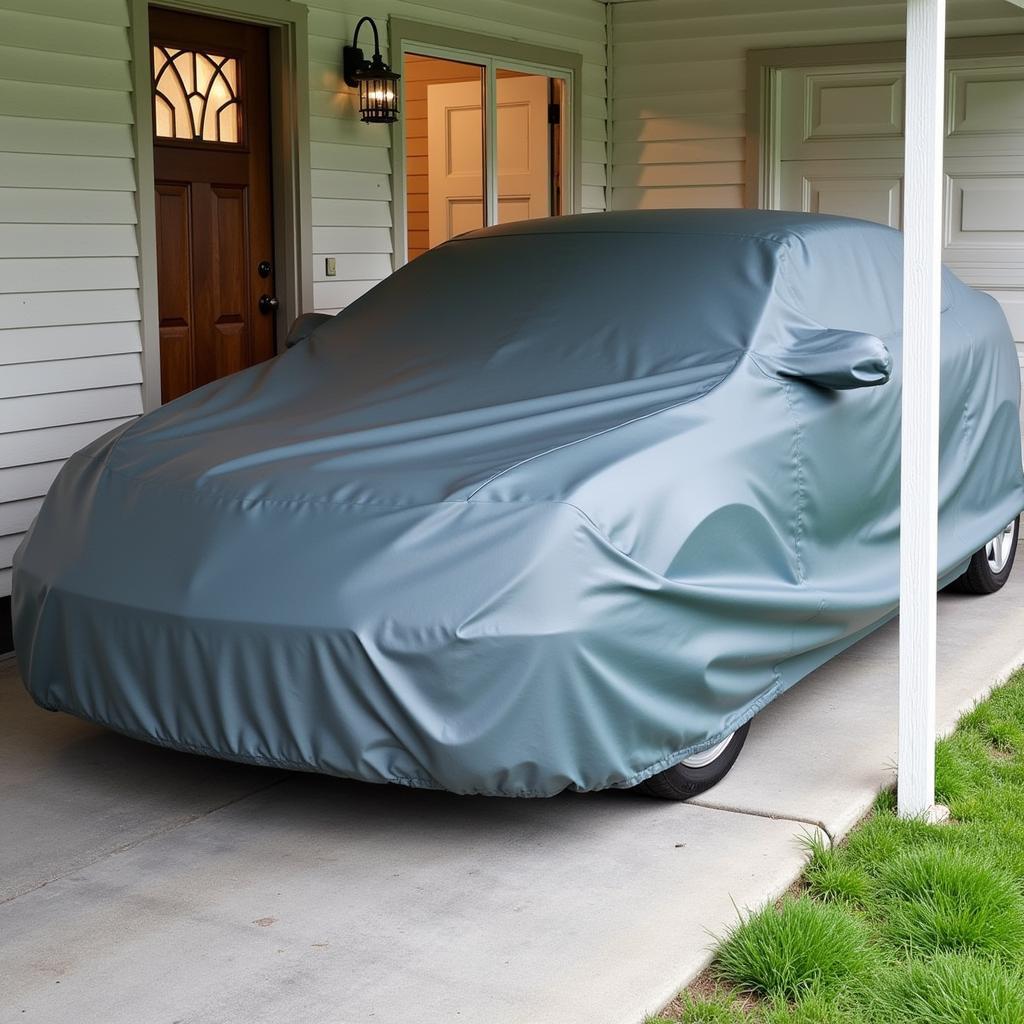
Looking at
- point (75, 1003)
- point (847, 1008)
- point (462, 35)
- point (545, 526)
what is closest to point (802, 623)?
point (545, 526)

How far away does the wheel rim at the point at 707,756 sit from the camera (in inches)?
148

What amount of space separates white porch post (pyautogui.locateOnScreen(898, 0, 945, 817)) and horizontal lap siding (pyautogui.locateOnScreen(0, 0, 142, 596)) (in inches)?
127

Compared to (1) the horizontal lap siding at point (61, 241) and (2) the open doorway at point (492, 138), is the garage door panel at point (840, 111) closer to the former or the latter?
(2) the open doorway at point (492, 138)

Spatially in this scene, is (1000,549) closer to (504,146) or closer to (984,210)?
(984,210)

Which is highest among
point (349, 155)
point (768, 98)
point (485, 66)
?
point (485, 66)

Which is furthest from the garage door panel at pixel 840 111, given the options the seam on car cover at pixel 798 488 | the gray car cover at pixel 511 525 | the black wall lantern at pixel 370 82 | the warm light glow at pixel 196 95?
the seam on car cover at pixel 798 488

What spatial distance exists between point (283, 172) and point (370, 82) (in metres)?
0.62

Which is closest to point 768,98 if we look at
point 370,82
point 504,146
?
point 504,146

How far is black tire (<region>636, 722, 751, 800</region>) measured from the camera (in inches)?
A: 146

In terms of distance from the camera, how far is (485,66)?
8117 mm

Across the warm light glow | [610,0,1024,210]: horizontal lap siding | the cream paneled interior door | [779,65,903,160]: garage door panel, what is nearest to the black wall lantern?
the warm light glow

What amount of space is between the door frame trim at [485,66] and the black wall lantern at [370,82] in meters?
0.26

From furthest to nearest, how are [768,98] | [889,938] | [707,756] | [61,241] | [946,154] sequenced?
1. [768,98]
2. [946,154]
3. [61,241]
4. [707,756]
5. [889,938]

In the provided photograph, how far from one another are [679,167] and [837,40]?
1.20 meters
